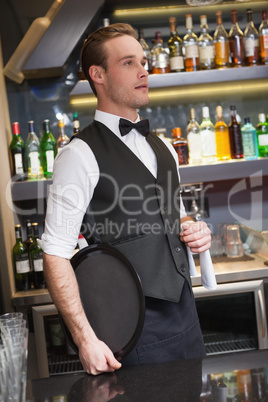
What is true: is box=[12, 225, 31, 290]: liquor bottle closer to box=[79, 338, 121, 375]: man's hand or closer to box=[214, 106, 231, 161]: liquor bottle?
box=[214, 106, 231, 161]: liquor bottle

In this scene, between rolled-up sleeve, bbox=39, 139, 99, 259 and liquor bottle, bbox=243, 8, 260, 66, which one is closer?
rolled-up sleeve, bbox=39, 139, 99, 259

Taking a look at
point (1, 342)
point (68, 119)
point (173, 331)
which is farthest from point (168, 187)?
point (68, 119)

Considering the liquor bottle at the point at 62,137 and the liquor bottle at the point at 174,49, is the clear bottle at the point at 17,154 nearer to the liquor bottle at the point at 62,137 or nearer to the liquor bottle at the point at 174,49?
the liquor bottle at the point at 62,137

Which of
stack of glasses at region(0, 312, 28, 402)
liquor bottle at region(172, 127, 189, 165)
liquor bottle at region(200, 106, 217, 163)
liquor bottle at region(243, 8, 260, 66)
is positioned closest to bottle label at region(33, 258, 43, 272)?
liquor bottle at region(172, 127, 189, 165)

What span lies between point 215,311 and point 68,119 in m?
1.37

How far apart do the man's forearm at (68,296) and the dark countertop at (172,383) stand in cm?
14

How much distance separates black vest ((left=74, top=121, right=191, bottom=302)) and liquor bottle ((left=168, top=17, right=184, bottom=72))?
4.36 feet

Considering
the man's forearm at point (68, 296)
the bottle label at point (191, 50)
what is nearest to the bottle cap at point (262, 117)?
the bottle label at point (191, 50)

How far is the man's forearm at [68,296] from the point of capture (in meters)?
1.30

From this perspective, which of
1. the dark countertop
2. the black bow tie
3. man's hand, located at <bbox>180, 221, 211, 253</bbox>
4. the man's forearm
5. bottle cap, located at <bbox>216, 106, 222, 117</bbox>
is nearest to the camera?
the dark countertop

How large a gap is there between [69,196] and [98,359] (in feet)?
1.47

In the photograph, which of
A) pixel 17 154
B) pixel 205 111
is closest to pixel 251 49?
pixel 205 111

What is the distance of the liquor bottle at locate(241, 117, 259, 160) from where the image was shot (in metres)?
2.85

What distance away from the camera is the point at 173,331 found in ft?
5.05
